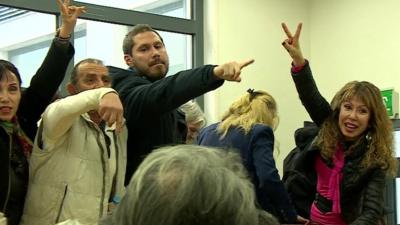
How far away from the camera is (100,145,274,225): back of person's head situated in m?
0.73

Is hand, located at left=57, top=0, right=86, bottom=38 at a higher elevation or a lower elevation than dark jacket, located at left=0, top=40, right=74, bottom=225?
higher

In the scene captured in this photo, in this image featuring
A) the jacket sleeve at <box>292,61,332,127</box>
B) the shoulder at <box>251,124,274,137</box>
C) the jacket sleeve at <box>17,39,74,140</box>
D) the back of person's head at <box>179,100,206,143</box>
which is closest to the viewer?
the jacket sleeve at <box>17,39,74,140</box>

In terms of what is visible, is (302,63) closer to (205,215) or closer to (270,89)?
A: (205,215)

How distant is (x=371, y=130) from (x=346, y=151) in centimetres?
14

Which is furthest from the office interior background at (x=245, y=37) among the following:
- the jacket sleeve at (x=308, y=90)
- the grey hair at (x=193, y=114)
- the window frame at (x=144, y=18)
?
the jacket sleeve at (x=308, y=90)

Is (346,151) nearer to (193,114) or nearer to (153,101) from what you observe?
(153,101)

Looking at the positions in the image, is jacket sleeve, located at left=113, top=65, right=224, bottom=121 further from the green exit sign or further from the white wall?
the green exit sign

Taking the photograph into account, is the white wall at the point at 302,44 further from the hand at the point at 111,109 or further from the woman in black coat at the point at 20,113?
the hand at the point at 111,109

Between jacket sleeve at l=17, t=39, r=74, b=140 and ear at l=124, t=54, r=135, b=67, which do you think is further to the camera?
ear at l=124, t=54, r=135, b=67

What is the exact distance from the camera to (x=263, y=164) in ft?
9.41

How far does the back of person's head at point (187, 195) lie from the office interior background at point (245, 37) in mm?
3728

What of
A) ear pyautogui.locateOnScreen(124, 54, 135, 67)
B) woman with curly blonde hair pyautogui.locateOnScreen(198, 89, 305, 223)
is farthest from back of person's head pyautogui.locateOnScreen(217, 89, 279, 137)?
ear pyautogui.locateOnScreen(124, 54, 135, 67)

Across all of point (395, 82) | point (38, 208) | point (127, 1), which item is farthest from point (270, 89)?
point (38, 208)

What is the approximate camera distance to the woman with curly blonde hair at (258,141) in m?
2.80
